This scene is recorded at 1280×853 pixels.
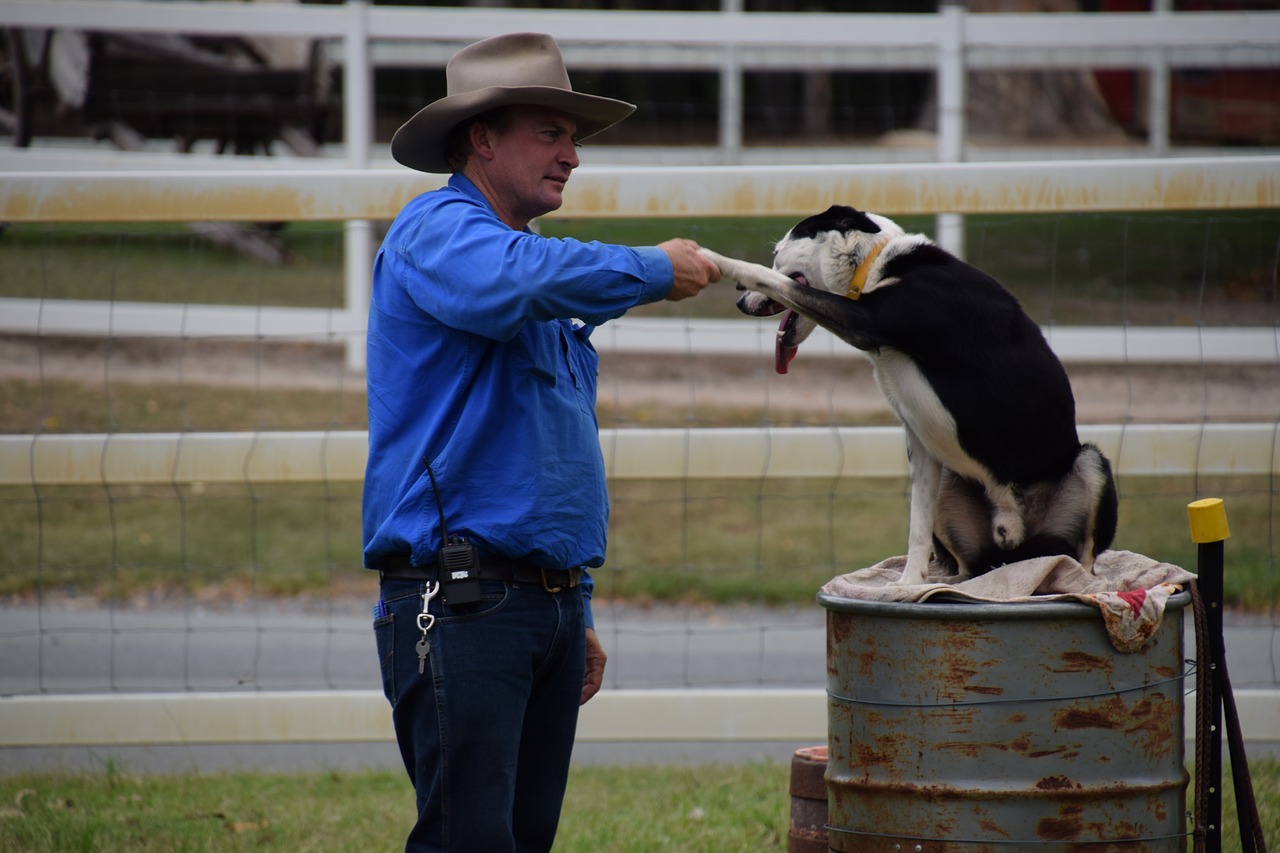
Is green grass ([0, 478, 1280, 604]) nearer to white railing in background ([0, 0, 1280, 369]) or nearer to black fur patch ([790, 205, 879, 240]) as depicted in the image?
white railing in background ([0, 0, 1280, 369])

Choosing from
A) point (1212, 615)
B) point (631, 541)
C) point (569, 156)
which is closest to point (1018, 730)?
point (1212, 615)

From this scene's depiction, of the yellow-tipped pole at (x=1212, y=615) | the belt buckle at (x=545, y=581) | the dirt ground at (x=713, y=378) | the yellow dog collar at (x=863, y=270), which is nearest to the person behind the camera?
the belt buckle at (x=545, y=581)

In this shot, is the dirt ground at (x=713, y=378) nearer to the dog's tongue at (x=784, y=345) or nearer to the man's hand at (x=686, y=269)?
the dog's tongue at (x=784, y=345)

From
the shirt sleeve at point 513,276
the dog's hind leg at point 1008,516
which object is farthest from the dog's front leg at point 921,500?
the shirt sleeve at point 513,276

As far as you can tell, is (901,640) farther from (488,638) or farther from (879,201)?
(879,201)

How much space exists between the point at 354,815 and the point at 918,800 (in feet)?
7.32

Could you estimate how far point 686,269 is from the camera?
263cm

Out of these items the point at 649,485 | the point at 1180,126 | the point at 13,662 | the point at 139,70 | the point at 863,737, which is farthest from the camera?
the point at 1180,126

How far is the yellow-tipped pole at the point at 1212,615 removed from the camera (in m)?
2.98

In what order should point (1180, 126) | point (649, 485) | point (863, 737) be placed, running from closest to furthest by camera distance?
1. point (863, 737)
2. point (649, 485)
3. point (1180, 126)

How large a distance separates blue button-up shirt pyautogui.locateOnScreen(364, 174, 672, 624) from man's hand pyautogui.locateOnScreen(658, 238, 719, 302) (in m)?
0.04

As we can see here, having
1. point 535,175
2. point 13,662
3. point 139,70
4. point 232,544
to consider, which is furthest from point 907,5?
point 535,175

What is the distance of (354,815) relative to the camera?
4.34m

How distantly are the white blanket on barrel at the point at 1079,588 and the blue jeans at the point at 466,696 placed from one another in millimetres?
736
